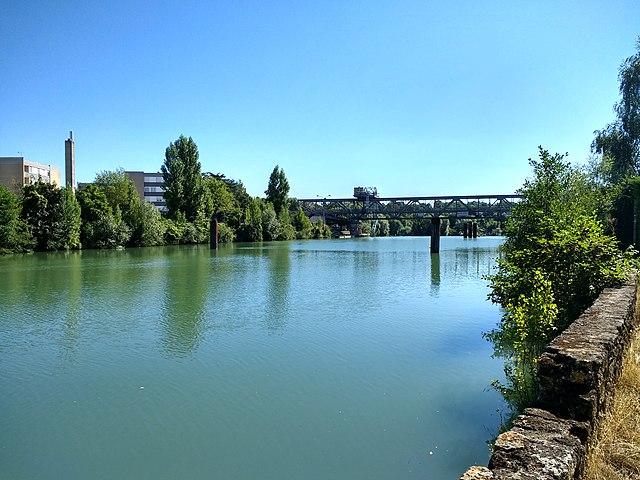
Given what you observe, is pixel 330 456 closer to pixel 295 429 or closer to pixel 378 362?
pixel 295 429

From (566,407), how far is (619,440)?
92 cm

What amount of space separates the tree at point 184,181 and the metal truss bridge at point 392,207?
178 ft

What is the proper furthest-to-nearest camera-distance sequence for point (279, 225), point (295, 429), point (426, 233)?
point (426, 233) < point (279, 225) < point (295, 429)

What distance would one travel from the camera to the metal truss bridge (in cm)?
10875

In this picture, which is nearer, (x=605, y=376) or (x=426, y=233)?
(x=605, y=376)

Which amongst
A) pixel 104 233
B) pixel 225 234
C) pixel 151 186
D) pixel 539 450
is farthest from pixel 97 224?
pixel 151 186

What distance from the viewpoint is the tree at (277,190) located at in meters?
92.7

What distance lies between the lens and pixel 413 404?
24.3 feet

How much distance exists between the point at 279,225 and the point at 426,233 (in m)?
94.6

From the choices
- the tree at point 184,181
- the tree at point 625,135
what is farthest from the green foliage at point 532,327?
the tree at point 184,181

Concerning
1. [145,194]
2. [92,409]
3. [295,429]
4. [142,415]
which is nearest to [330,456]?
[295,429]

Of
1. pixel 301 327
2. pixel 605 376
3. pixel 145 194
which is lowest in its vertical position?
pixel 301 327

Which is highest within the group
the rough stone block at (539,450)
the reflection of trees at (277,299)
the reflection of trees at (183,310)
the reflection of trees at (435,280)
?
the rough stone block at (539,450)

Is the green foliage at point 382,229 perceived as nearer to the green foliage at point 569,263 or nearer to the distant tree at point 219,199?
the distant tree at point 219,199
